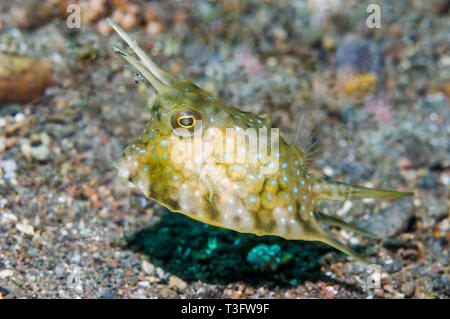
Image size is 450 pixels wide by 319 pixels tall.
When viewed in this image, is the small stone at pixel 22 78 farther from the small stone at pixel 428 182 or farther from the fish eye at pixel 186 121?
the small stone at pixel 428 182

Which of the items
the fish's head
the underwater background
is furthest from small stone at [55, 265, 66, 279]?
the fish's head

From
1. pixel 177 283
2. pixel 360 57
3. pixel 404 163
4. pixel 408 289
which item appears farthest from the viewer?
pixel 360 57

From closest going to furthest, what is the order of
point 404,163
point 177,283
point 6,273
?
point 6,273, point 177,283, point 404,163

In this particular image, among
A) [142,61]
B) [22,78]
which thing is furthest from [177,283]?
[22,78]

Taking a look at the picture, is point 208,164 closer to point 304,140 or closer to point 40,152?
point 304,140

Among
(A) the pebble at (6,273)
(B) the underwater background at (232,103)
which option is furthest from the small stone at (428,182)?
(A) the pebble at (6,273)

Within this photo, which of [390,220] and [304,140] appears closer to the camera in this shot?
[304,140]

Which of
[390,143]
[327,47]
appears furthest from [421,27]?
[390,143]
